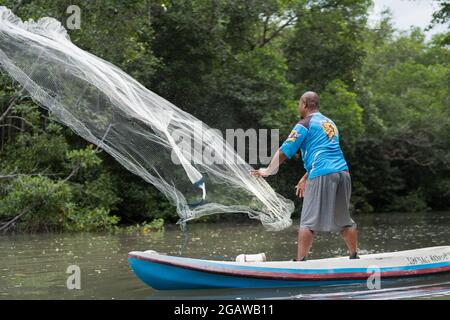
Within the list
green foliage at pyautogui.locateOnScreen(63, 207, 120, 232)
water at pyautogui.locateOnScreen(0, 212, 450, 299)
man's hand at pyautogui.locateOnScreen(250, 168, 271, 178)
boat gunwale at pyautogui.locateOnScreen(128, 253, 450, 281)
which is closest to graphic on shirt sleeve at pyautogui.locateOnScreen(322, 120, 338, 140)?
man's hand at pyautogui.locateOnScreen(250, 168, 271, 178)

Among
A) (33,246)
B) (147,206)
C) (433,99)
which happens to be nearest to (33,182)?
(33,246)

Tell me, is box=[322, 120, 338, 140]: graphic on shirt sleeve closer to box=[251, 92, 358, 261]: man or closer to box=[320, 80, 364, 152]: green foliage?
box=[251, 92, 358, 261]: man

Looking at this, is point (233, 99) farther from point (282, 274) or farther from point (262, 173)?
point (282, 274)

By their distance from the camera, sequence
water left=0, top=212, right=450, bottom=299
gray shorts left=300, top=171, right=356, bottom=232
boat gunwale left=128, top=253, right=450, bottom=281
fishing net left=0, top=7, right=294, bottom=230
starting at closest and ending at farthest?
boat gunwale left=128, top=253, right=450, bottom=281, water left=0, top=212, right=450, bottom=299, fishing net left=0, top=7, right=294, bottom=230, gray shorts left=300, top=171, right=356, bottom=232

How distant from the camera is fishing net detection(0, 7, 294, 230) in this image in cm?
841

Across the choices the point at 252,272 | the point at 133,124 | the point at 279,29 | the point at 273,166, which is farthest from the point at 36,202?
the point at 279,29

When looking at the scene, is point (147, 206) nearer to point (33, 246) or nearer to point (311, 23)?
point (33, 246)

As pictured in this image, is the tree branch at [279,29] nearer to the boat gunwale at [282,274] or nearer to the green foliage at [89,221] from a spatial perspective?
the green foliage at [89,221]

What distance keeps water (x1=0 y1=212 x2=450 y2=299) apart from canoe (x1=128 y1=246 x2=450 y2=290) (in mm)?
93

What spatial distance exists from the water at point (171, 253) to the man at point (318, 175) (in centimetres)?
73

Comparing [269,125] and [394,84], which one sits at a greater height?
[394,84]

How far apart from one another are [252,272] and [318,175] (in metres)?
1.47

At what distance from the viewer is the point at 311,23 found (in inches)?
1219
